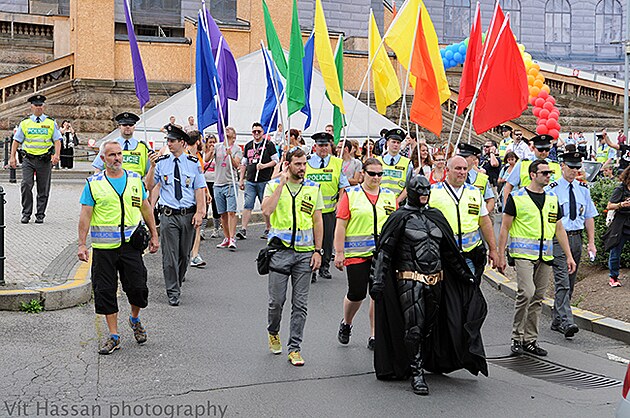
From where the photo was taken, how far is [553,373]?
8203 millimetres

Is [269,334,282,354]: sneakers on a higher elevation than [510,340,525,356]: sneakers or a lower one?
higher

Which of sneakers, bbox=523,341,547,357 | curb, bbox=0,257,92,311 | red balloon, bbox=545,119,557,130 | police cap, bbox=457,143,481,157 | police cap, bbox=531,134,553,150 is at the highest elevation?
red balloon, bbox=545,119,557,130

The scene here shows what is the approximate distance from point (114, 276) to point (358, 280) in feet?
7.24

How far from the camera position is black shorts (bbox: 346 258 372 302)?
8539 millimetres

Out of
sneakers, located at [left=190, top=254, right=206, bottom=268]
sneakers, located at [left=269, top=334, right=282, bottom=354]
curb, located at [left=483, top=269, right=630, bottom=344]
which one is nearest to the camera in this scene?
sneakers, located at [left=269, top=334, right=282, bottom=354]

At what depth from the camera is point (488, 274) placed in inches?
520

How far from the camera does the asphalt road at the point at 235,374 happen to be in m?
6.72

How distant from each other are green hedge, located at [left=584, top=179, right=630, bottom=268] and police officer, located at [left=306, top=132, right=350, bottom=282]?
3490mm

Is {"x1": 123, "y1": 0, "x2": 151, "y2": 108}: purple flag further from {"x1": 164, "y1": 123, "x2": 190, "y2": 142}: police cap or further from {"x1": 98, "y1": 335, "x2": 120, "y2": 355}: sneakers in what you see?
{"x1": 98, "y1": 335, "x2": 120, "y2": 355}: sneakers

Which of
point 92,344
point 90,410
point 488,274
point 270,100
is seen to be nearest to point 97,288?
point 92,344

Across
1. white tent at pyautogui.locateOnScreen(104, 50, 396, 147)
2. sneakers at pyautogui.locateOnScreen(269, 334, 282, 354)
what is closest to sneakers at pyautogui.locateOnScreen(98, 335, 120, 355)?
sneakers at pyautogui.locateOnScreen(269, 334, 282, 354)

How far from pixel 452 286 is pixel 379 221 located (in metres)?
1.20

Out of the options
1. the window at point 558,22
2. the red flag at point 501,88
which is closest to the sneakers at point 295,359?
the red flag at point 501,88

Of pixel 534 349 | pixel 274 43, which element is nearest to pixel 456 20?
pixel 274 43
